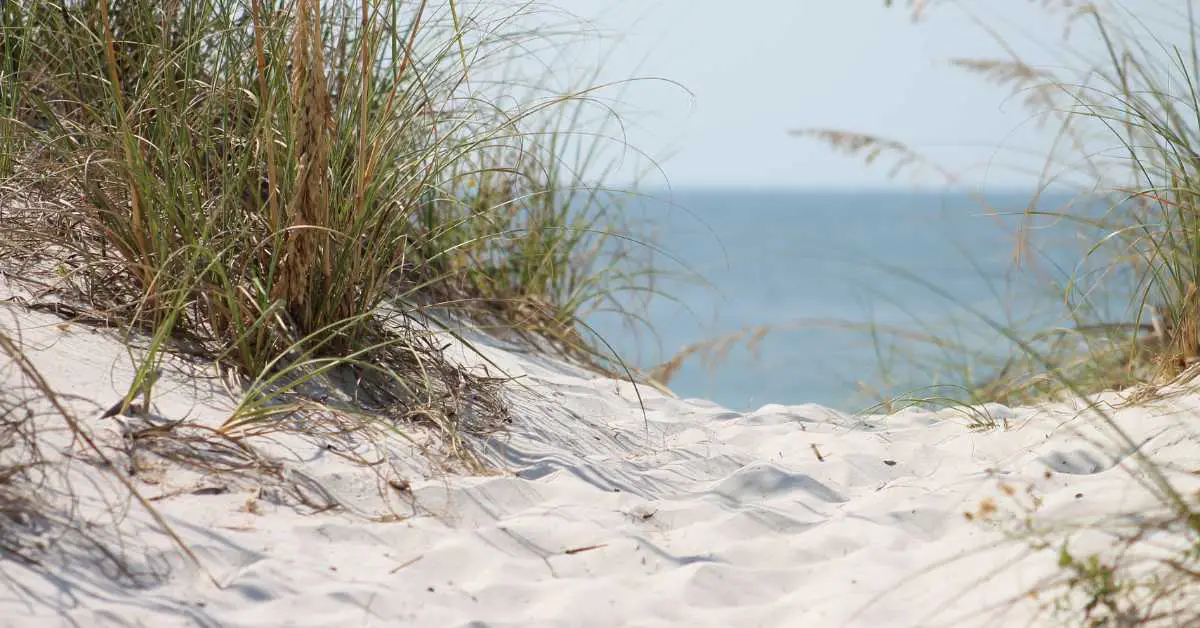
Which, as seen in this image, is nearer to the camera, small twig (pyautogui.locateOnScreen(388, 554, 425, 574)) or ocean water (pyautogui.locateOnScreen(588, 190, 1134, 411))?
small twig (pyautogui.locateOnScreen(388, 554, 425, 574))

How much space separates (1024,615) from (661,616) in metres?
0.51

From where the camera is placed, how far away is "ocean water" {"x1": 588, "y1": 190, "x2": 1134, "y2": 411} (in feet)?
8.36

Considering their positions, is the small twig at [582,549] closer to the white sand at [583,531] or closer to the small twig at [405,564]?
the white sand at [583,531]

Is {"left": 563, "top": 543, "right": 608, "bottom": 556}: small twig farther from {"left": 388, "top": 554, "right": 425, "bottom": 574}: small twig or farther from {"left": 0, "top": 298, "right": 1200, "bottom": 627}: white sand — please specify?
{"left": 388, "top": 554, "right": 425, "bottom": 574}: small twig

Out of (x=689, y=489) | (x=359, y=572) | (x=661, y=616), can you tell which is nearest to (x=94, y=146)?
(x=359, y=572)

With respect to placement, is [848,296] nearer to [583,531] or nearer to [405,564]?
[583,531]

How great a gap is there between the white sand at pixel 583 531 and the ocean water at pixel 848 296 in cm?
34

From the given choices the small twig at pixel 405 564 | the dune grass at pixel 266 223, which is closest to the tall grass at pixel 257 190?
the dune grass at pixel 266 223

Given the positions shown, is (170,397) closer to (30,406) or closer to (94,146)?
(30,406)

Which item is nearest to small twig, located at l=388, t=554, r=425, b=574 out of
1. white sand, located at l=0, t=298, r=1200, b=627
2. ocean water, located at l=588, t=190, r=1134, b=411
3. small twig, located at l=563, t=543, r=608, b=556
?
white sand, located at l=0, t=298, r=1200, b=627

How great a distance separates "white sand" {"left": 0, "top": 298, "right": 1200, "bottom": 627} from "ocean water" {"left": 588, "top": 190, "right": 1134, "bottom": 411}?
336 millimetres

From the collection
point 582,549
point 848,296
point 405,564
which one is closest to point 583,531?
point 582,549

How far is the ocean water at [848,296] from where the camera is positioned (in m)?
2.55

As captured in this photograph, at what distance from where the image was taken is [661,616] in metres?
1.55
